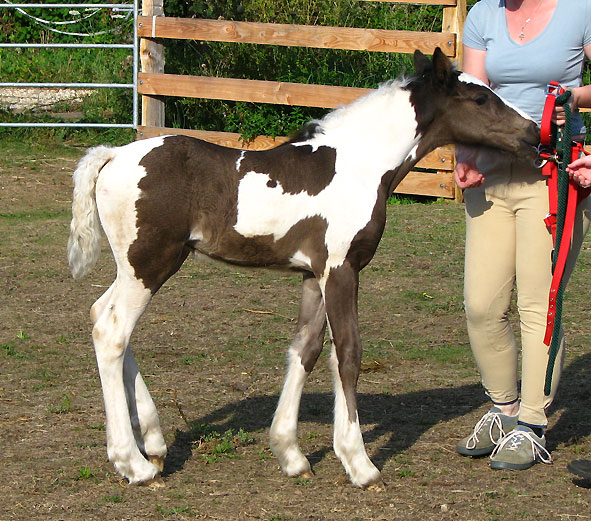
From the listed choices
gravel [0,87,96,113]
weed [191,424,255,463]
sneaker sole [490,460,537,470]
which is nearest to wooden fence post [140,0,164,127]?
gravel [0,87,96,113]

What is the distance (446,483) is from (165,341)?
2.60 metres

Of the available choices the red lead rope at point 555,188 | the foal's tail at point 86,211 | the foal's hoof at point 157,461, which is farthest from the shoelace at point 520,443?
the foal's tail at point 86,211

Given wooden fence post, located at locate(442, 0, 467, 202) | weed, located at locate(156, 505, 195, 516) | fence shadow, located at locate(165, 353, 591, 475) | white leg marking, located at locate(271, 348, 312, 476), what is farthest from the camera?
wooden fence post, located at locate(442, 0, 467, 202)

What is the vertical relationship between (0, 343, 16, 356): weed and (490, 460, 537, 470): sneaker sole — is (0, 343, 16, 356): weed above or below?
below

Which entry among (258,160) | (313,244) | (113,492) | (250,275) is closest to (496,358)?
(313,244)

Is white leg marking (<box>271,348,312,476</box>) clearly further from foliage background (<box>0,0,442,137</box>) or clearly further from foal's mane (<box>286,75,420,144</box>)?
foliage background (<box>0,0,442,137</box>)

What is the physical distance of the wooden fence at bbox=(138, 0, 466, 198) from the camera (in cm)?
995

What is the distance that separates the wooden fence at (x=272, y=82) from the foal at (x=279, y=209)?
5.63 m

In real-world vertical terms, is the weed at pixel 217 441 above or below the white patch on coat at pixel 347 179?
below

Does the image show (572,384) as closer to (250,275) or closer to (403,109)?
(403,109)

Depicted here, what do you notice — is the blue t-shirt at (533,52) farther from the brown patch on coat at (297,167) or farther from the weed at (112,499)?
the weed at (112,499)

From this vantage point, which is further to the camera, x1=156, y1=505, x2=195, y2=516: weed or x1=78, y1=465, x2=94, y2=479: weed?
x1=78, y1=465, x2=94, y2=479: weed

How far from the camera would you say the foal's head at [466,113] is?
4227 mm

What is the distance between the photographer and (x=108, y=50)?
602 inches
